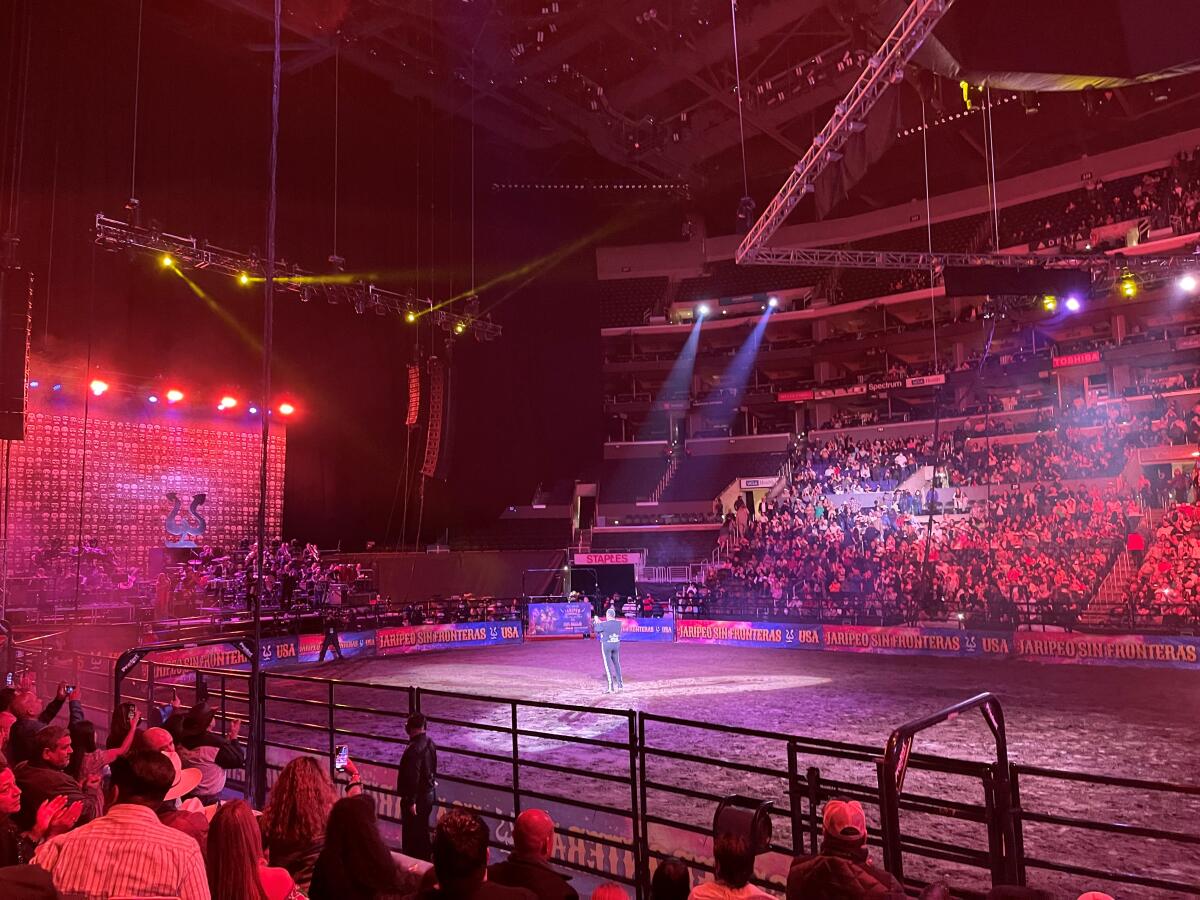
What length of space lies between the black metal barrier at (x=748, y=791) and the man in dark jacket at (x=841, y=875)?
48 cm

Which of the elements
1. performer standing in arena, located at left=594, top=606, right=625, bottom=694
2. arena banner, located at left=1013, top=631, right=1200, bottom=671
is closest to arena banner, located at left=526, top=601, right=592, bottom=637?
performer standing in arena, located at left=594, top=606, right=625, bottom=694

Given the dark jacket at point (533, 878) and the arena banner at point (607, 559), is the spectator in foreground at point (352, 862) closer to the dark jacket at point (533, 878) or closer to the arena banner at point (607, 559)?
the dark jacket at point (533, 878)

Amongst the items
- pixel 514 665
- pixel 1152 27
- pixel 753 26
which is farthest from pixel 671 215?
pixel 1152 27

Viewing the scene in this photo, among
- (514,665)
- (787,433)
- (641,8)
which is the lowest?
(514,665)

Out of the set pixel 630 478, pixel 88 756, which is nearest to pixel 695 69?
pixel 630 478

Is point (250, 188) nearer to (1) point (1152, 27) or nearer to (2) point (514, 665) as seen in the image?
(2) point (514, 665)

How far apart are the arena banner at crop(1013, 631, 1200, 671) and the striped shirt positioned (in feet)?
67.0

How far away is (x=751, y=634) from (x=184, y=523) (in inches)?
679

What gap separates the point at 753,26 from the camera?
2386cm

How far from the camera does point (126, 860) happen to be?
286 cm

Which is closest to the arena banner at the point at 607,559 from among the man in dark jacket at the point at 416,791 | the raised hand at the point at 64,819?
the man in dark jacket at the point at 416,791

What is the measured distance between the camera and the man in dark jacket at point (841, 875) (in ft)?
10.5

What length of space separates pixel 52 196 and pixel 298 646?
38.2 feet

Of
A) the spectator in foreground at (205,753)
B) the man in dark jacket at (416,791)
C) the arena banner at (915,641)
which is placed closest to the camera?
the spectator in foreground at (205,753)
